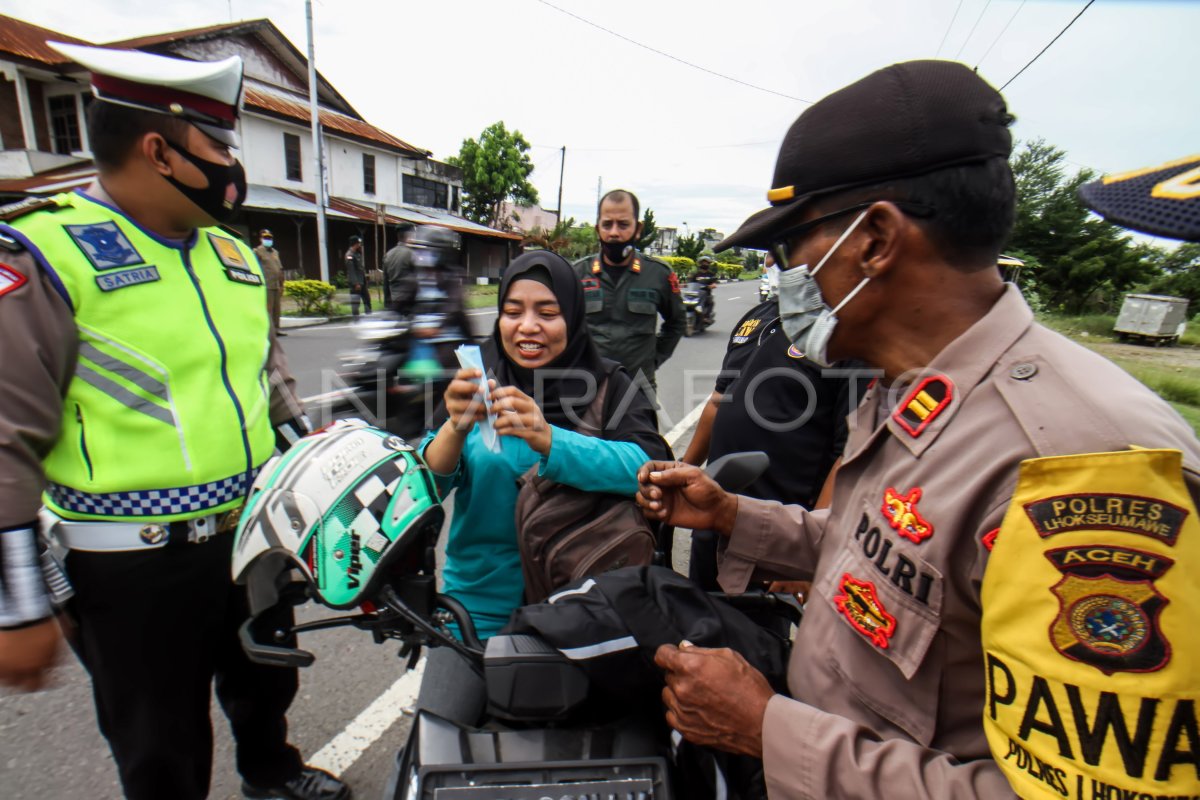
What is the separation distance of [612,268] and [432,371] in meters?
3.29

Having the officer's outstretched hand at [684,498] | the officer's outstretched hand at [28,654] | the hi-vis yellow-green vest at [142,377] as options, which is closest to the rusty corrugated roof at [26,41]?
the hi-vis yellow-green vest at [142,377]

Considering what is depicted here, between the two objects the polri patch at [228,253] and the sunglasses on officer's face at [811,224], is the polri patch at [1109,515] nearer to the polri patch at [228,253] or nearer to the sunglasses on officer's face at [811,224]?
the sunglasses on officer's face at [811,224]

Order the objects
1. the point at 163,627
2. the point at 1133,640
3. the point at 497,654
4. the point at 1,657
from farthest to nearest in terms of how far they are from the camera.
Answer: the point at 163,627, the point at 1,657, the point at 497,654, the point at 1133,640

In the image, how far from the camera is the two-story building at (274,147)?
17.7 metres

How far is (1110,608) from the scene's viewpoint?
0.65 meters

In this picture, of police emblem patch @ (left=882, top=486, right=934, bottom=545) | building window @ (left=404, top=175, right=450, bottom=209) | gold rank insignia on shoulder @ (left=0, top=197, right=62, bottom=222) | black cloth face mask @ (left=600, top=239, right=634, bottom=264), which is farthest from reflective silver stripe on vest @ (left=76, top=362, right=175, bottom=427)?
building window @ (left=404, top=175, right=450, bottom=209)

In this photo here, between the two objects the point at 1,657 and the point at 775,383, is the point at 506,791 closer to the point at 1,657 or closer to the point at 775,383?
the point at 1,657

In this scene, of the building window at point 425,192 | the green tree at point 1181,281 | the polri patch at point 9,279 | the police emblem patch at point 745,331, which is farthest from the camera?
the building window at point 425,192

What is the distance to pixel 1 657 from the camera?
129 cm

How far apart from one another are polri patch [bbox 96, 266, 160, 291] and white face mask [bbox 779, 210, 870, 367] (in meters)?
1.50

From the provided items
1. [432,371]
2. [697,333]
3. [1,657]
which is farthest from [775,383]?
[697,333]

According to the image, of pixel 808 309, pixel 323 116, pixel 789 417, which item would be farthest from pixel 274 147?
pixel 808 309

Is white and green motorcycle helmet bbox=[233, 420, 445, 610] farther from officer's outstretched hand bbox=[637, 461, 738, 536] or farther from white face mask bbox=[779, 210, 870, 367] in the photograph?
white face mask bbox=[779, 210, 870, 367]

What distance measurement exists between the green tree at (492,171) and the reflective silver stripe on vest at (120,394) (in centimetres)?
3655
